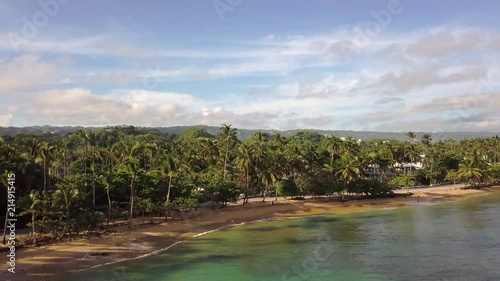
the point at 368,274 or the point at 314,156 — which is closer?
the point at 368,274

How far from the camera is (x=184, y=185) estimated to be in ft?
215

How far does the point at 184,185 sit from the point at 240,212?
34.9 ft

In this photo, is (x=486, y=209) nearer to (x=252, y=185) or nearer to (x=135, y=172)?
(x=252, y=185)

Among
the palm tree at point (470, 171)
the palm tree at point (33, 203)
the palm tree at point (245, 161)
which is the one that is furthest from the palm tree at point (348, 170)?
the palm tree at point (33, 203)

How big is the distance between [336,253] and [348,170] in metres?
36.9

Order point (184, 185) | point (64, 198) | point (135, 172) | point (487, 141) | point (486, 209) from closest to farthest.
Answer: point (64, 198)
point (135, 172)
point (184, 185)
point (486, 209)
point (487, 141)

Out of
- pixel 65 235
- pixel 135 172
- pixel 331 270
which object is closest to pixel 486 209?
pixel 331 270

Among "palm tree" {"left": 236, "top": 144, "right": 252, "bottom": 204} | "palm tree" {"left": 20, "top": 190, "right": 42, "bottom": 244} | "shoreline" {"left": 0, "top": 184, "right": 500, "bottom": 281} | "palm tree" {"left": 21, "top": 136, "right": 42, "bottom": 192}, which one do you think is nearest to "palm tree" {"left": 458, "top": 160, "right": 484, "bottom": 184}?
"shoreline" {"left": 0, "top": 184, "right": 500, "bottom": 281}

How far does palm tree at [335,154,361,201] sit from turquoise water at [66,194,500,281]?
14.9 metres

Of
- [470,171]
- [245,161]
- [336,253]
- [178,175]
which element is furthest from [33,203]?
[470,171]

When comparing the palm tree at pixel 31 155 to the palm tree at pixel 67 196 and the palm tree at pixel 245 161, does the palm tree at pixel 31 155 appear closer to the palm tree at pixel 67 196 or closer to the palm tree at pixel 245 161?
the palm tree at pixel 67 196

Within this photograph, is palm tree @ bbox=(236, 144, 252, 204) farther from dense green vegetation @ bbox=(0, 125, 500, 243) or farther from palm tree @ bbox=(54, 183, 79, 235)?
palm tree @ bbox=(54, 183, 79, 235)

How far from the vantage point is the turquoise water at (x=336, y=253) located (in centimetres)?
3812

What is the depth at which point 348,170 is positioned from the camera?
8138 cm
